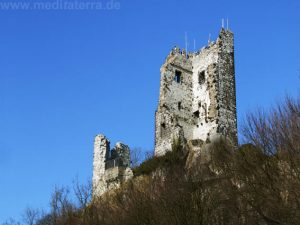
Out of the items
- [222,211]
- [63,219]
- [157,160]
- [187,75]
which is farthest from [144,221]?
[187,75]

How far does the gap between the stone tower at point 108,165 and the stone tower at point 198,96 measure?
260 centimetres

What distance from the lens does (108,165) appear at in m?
38.1

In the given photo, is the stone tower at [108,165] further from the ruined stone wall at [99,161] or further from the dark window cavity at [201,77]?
the dark window cavity at [201,77]

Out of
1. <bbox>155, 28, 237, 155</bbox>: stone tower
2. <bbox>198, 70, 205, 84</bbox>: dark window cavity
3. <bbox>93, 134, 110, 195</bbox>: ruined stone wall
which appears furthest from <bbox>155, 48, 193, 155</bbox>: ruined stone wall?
<bbox>93, 134, 110, 195</bbox>: ruined stone wall

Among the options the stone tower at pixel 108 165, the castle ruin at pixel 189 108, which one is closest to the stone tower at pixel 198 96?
the castle ruin at pixel 189 108

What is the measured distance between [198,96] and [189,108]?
1.10 metres

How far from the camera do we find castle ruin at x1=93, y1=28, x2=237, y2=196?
36.4 meters

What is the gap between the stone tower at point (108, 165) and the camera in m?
36.8

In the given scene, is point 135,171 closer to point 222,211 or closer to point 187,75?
point 187,75

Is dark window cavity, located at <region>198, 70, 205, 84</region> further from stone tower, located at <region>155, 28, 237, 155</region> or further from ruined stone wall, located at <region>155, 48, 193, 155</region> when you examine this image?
ruined stone wall, located at <region>155, 48, 193, 155</region>

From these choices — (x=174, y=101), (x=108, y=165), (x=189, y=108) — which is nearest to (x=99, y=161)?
(x=108, y=165)

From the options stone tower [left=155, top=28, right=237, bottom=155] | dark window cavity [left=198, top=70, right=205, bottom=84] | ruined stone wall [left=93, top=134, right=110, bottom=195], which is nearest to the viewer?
stone tower [left=155, top=28, right=237, bottom=155]

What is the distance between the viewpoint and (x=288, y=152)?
18.8 m

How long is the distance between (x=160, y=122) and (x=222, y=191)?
15690 mm
